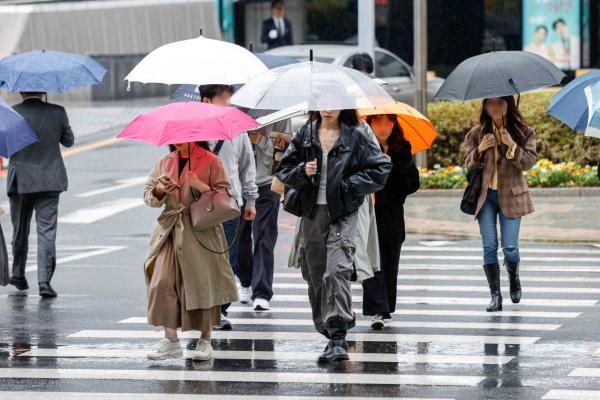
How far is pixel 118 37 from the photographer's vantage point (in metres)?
31.2

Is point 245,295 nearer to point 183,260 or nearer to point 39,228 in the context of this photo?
point 39,228

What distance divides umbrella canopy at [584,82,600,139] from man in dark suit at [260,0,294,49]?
18.3 m

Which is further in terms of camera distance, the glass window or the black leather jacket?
the glass window

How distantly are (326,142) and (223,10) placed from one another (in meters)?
21.8

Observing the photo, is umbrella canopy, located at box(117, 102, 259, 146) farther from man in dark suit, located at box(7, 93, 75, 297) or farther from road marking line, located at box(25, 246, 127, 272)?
road marking line, located at box(25, 246, 127, 272)

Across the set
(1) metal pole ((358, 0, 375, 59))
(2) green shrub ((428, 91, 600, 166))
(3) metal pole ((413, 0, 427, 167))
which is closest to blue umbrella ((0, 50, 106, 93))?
(3) metal pole ((413, 0, 427, 167))

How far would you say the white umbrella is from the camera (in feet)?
33.8

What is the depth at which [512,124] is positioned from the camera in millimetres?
10898

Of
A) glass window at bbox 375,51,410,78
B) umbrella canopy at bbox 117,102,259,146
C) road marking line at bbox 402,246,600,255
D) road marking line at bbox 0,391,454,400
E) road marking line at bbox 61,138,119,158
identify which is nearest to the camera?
road marking line at bbox 0,391,454,400

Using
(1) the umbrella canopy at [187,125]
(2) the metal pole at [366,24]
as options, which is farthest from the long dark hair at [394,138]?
(2) the metal pole at [366,24]

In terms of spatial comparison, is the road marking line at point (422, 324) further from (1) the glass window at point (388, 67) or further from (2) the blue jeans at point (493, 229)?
(1) the glass window at point (388, 67)

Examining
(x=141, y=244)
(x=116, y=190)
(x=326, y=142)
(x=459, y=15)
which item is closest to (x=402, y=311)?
(x=326, y=142)

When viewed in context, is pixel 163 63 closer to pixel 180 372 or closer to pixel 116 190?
pixel 180 372

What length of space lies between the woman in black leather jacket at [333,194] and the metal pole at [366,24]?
11.2 meters
